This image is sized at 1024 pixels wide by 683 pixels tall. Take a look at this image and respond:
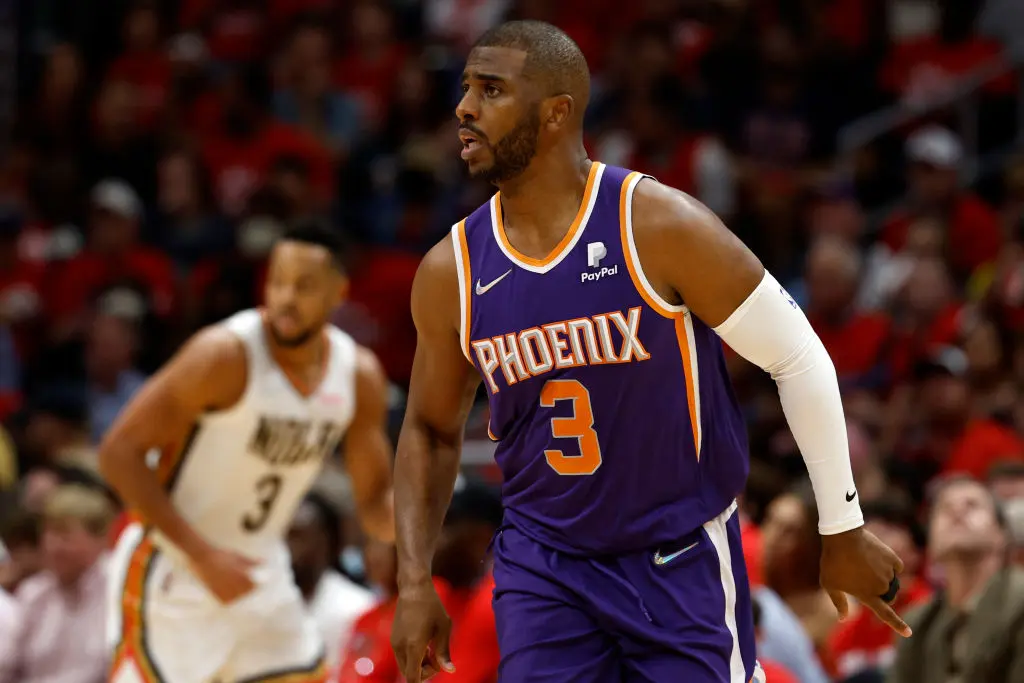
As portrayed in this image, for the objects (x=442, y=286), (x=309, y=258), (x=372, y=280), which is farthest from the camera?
(x=372, y=280)

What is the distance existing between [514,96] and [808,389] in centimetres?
93

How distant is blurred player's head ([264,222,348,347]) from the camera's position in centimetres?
572

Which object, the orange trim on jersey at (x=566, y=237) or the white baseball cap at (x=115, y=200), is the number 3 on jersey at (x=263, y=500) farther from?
the white baseball cap at (x=115, y=200)

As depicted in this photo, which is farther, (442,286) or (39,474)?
(39,474)

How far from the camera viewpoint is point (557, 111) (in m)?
3.75

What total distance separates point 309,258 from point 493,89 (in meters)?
2.14

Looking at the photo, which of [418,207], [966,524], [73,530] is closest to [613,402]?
[966,524]

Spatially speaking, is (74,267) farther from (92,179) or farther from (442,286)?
(442,286)

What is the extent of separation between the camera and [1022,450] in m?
8.24

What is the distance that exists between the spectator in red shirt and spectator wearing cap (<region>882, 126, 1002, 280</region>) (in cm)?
118

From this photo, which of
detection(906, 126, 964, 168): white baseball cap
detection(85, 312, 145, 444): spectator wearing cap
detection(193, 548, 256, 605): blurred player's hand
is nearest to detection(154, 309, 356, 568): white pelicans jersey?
detection(193, 548, 256, 605): blurred player's hand

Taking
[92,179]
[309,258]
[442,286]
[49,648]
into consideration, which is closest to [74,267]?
[92,179]

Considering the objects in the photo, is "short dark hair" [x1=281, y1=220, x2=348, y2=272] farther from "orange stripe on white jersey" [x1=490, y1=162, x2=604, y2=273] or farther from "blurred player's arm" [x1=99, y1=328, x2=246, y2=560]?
"orange stripe on white jersey" [x1=490, y1=162, x2=604, y2=273]

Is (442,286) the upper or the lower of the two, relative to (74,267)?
upper
